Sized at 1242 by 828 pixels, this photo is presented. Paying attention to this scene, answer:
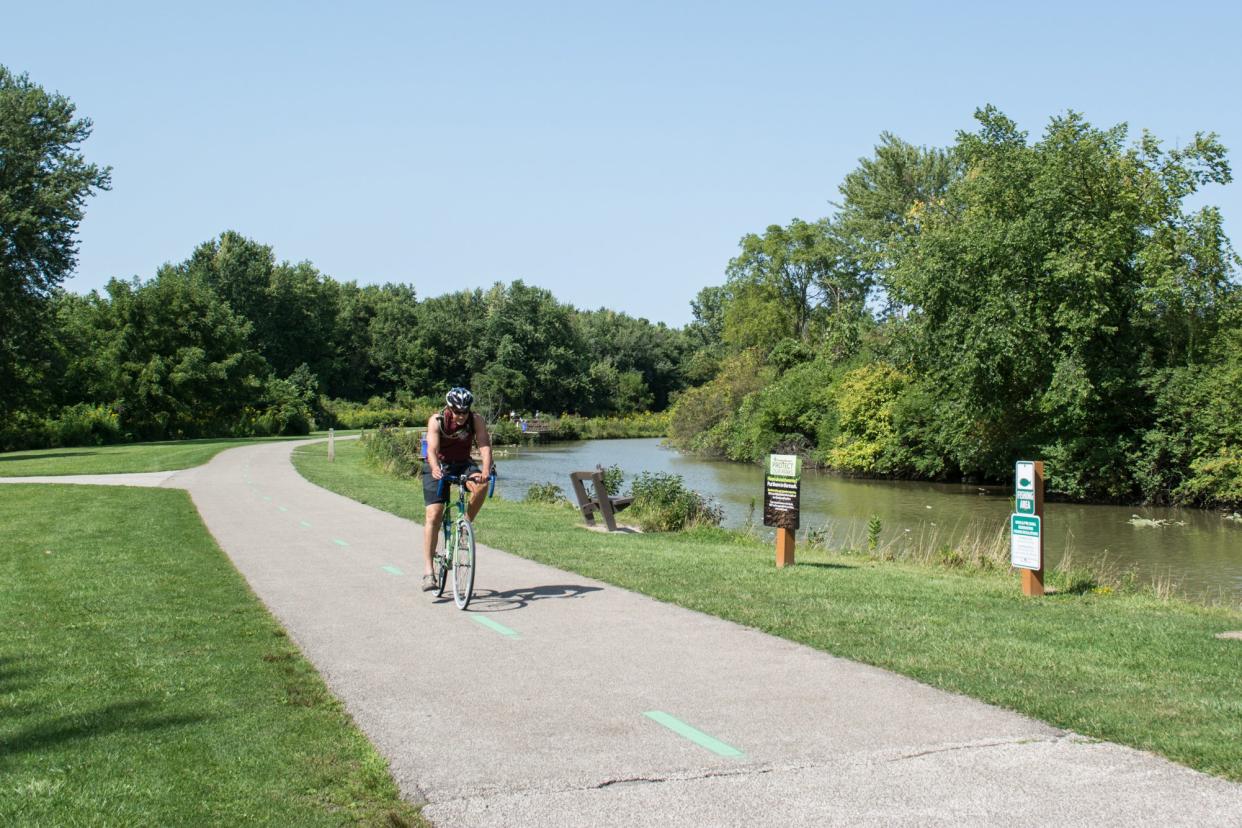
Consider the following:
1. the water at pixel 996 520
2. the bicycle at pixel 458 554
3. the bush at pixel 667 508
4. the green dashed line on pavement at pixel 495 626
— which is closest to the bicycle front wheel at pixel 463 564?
the bicycle at pixel 458 554

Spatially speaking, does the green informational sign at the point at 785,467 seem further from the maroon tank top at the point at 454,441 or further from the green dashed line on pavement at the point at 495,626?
the green dashed line on pavement at the point at 495,626

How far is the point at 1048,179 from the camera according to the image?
31.4 m

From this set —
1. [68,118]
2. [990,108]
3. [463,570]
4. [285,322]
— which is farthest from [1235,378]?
[285,322]

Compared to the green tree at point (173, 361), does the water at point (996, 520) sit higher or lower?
lower

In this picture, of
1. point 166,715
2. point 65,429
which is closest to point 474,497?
point 166,715

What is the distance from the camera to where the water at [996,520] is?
1828 cm

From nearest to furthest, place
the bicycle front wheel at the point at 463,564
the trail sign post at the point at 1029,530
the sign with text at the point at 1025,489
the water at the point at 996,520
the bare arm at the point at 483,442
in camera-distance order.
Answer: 1. the bicycle front wheel at the point at 463,564
2. the bare arm at the point at 483,442
3. the trail sign post at the point at 1029,530
4. the sign with text at the point at 1025,489
5. the water at the point at 996,520

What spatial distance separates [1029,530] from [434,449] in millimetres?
5746

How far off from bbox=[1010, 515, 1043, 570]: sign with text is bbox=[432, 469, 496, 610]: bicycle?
5.14 metres

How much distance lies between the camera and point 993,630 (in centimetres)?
815

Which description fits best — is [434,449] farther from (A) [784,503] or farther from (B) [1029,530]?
(B) [1029,530]

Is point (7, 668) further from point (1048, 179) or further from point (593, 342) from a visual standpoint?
point (593, 342)

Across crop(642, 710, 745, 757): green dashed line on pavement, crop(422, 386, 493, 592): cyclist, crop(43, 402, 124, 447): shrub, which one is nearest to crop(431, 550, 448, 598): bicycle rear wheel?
crop(422, 386, 493, 592): cyclist

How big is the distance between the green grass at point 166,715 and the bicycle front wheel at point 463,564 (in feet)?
5.33
